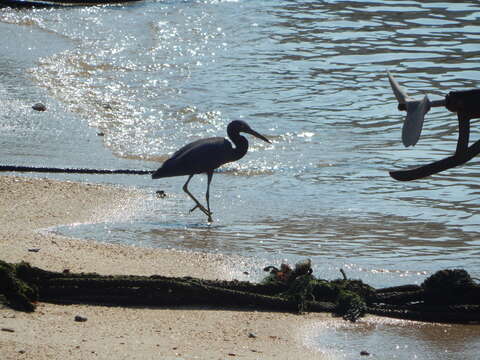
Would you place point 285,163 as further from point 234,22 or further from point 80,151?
point 234,22

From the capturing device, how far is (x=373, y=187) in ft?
26.1

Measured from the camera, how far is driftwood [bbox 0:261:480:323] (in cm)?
462

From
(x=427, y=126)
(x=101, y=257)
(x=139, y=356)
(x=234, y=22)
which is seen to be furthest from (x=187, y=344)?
(x=234, y=22)

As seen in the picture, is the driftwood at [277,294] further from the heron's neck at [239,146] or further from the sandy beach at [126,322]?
the heron's neck at [239,146]

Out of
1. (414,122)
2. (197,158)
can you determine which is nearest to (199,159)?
(197,158)

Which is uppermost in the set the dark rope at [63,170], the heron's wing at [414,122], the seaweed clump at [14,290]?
the heron's wing at [414,122]

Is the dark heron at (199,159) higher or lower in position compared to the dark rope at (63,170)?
higher

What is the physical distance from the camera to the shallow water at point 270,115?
6555 mm

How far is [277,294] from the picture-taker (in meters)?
4.91

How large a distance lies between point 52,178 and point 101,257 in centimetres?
229

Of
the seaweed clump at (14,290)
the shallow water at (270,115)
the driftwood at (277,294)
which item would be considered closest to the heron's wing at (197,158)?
the shallow water at (270,115)

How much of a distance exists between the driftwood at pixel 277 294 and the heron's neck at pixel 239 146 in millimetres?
3275

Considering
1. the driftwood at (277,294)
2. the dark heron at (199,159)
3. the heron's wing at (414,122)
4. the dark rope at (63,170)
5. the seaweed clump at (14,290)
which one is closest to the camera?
the heron's wing at (414,122)

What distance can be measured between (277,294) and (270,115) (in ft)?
20.8
